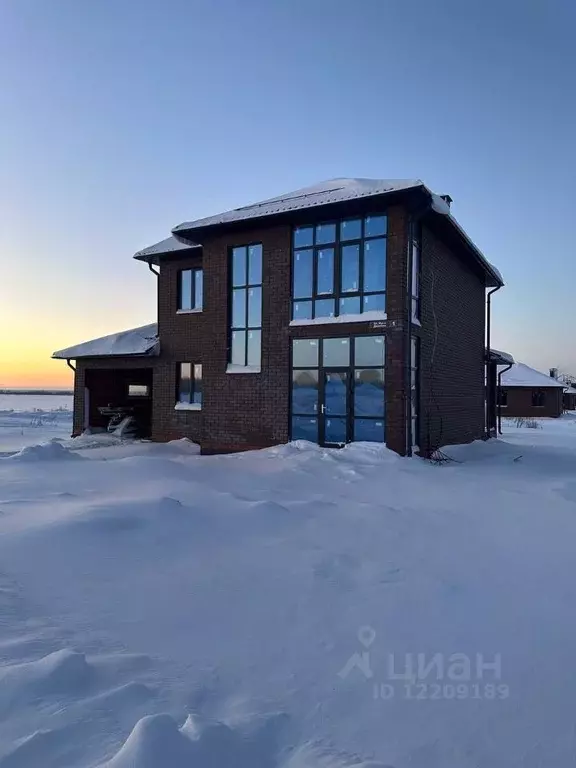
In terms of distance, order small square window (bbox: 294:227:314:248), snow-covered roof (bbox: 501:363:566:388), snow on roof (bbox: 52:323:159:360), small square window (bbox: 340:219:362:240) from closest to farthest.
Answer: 1. small square window (bbox: 340:219:362:240)
2. small square window (bbox: 294:227:314:248)
3. snow on roof (bbox: 52:323:159:360)
4. snow-covered roof (bbox: 501:363:566:388)

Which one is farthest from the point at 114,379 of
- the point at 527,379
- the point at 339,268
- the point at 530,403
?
the point at 530,403

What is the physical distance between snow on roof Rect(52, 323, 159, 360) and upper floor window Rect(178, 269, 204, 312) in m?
1.42

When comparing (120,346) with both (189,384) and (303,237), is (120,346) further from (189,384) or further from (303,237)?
(303,237)

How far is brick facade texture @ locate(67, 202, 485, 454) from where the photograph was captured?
396 inches

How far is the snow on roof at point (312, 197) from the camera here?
9742mm

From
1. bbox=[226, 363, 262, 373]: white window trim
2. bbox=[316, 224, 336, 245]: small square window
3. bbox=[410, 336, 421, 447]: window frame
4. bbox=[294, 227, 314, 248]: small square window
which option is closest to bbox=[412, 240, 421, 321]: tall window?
bbox=[410, 336, 421, 447]: window frame

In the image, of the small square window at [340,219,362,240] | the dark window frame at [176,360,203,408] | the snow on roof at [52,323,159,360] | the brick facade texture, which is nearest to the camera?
the brick facade texture

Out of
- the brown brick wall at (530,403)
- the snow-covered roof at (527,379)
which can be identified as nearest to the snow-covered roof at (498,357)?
the snow-covered roof at (527,379)

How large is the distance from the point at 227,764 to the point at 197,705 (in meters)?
0.43

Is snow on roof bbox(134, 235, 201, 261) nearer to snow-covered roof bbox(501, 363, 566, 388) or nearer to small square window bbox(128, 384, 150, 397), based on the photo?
small square window bbox(128, 384, 150, 397)

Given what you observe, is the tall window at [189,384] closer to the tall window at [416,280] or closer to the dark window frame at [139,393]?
the dark window frame at [139,393]

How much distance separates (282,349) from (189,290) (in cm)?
485

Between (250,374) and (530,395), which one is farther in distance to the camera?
(530,395)

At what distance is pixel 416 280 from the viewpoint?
428 inches
